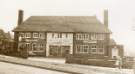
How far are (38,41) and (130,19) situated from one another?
194 cm

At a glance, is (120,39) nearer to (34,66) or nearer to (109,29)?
(109,29)

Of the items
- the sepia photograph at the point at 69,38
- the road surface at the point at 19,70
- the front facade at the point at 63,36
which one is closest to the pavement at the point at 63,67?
the sepia photograph at the point at 69,38

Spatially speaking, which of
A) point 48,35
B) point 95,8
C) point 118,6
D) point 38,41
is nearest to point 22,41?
point 38,41

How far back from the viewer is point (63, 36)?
5797 mm

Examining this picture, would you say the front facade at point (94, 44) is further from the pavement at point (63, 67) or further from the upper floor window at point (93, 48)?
the pavement at point (63, 67)

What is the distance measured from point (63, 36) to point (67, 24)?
0.25 metres

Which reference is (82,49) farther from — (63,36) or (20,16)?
(20,16)

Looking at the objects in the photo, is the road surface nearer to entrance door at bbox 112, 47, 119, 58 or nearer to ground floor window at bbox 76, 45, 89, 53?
ground floor window at bbox 76, 45, 89, 53

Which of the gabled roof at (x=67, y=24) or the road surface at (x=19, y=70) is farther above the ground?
the gabled roof at (x=67, y=24)

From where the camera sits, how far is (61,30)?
587cm

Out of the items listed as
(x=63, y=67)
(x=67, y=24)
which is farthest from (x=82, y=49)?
(x=67, y=24)

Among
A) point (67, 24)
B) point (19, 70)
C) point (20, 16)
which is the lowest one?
point (19, 70)

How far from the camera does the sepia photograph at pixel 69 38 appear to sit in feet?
15.7

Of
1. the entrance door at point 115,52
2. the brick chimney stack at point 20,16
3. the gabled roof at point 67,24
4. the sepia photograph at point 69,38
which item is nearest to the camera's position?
the sepia photograph at point 69,38
